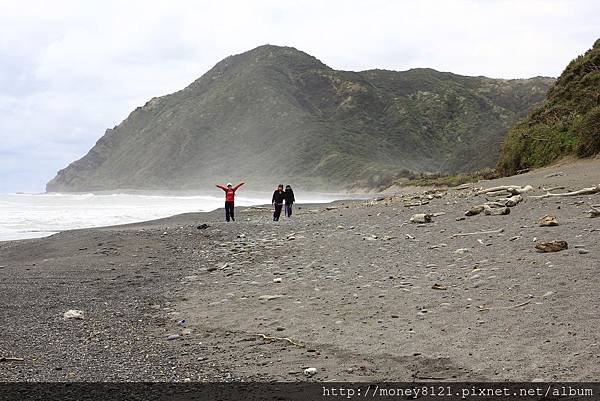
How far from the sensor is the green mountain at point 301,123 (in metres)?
113

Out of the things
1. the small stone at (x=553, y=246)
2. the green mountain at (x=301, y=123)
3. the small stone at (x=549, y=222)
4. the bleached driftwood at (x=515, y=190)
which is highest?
the green mountain at (x=301, y=123)

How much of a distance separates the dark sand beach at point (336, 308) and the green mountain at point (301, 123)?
86.0m

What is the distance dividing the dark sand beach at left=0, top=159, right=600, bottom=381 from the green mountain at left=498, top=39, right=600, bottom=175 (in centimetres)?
825

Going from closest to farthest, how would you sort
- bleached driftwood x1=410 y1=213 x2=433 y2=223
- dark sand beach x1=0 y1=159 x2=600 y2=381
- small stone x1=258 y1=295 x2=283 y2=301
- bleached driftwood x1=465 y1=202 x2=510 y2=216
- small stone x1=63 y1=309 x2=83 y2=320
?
dark sand beach x1=0 y1=159 x2=600 y2=381, small stone x1=63 y1=309 x2=83 y2=320, small stone x1=258 y1=295 x2=283 y2=301, bleached driftwood x1=465 y1=202 x2=510 y2=216, bleached driftwood x1=410 y1=213 x2=433 y2=223

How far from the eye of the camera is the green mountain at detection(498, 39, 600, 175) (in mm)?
19938

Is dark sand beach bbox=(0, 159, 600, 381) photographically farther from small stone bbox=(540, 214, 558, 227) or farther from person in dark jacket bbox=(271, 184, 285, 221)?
person in dark jacket bbox=(271, 184, 285, 221)

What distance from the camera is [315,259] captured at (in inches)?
444

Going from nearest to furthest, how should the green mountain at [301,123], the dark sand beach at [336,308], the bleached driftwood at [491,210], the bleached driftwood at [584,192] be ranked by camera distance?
the dark sand beach at [336,308] < the bleached driftwood at [491,210] < the bleached driftwood at [584,192] < the green mountain at [301,123]

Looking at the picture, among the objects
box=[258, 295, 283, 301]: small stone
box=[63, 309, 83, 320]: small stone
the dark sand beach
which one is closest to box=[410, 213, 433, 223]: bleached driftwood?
the dark sand beach

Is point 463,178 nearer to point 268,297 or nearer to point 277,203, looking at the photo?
point 277,203

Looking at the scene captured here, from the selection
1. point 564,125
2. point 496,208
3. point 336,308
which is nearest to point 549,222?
point 496,208

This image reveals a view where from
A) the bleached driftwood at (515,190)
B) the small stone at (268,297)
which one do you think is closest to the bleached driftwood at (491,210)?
the bleached driftwood at (515,190)

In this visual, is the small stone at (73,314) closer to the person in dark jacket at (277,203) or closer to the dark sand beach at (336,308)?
the dark sand beach at (336,308)

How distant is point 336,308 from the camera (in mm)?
7680
